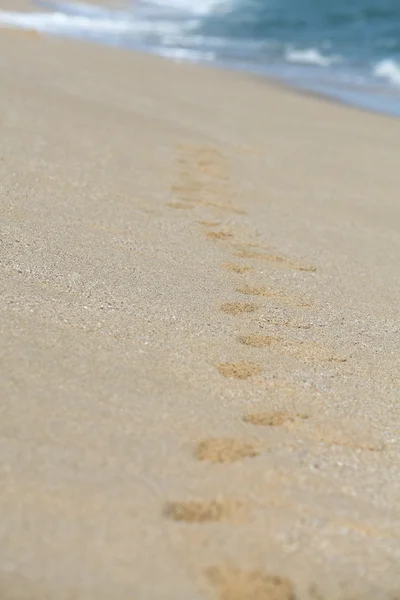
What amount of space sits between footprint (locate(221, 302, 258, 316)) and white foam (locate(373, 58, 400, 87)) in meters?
9.20

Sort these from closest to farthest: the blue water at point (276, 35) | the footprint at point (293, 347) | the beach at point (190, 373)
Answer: the beach at point (190, 373), the footprint at point (293, 347), the blue water at point (276, 35)

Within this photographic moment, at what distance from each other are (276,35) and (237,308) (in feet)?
47.3

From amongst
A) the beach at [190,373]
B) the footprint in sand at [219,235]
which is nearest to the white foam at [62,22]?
the beach at [190,373]

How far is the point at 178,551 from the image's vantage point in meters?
1.90

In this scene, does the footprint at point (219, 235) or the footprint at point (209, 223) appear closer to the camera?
the footprint at point (219, 235)

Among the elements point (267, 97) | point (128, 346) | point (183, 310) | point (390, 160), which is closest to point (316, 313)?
point (183, 310)

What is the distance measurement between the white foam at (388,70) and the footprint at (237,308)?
30.2 ft

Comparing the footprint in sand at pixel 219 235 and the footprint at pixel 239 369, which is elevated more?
the footprint in sand at pixel 219 235

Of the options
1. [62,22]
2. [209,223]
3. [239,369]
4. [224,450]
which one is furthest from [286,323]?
[62,22]

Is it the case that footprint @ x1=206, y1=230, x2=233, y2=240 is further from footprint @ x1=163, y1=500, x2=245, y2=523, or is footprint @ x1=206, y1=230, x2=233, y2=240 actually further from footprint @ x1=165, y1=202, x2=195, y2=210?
footprint @ x1=163, y1=500, x2=245, y2=523

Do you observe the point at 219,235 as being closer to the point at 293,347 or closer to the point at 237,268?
the point at 237,268

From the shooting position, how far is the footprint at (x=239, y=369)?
275 centimetres

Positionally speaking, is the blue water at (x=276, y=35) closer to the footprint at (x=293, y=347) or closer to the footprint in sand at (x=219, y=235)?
the footprint in sand at (x=219, y=235)

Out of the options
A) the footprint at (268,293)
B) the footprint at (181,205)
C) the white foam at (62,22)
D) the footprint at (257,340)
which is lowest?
the footprint at (268,293)
